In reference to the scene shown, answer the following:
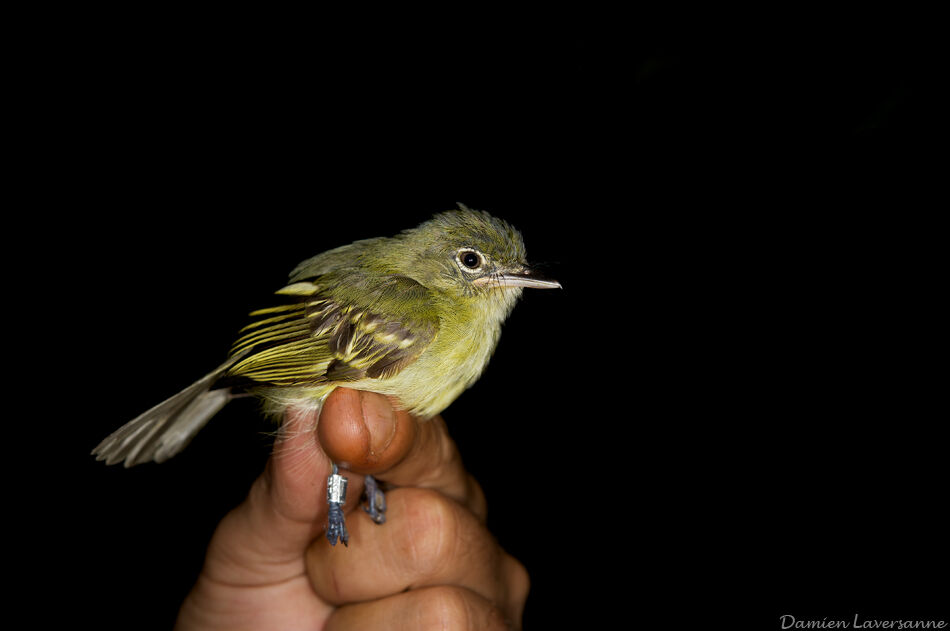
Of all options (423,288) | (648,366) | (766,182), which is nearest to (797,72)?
(766,182)

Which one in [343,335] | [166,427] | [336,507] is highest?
[343,335]

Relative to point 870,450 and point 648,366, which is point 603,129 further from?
point 870,450

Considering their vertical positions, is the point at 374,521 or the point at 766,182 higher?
the point at 766,182

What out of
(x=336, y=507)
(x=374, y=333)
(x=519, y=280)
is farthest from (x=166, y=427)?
(x=519, y=280)

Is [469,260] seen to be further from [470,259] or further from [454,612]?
[454,612]

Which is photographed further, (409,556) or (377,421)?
(409,556)
